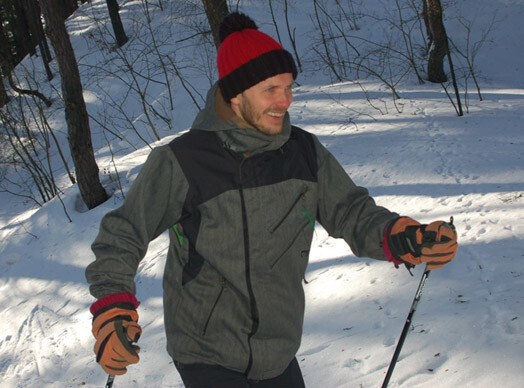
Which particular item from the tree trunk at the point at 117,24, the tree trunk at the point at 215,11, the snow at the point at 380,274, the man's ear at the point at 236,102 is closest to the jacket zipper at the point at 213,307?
the man's ear at the point at 236,102

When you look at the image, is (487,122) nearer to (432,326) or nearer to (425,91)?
(425,91)

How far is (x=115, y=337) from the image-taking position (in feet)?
4.92

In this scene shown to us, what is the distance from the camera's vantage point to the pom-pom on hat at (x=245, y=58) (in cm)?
183

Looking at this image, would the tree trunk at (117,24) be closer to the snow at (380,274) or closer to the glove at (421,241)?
the snow at (380,274)

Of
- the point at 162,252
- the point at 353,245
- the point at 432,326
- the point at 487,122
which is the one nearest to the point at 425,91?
the point at 487,122

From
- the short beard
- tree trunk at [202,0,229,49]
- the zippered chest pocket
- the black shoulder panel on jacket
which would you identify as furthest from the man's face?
tree trunk at [202,0,229,49]

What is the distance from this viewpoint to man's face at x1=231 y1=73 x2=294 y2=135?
1.78 meters

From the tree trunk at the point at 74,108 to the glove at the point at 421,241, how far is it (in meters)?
7.54

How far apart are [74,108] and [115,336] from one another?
752 centimetres

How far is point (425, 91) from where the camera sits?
10.4 m

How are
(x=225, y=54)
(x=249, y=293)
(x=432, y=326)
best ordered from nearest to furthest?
(x=249, y=293) → (x=225, y=54) → (x=432, y=326)

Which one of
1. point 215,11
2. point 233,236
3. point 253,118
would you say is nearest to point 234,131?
point 253,118

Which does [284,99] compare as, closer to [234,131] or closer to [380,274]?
[234,131]

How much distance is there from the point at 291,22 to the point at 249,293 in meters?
18.0
